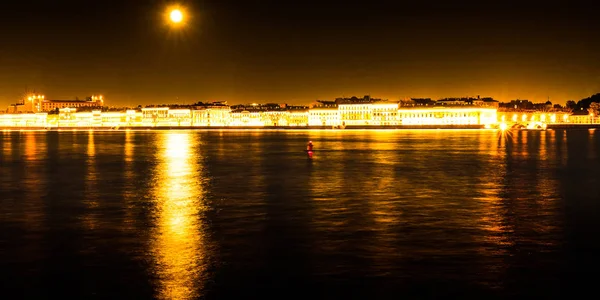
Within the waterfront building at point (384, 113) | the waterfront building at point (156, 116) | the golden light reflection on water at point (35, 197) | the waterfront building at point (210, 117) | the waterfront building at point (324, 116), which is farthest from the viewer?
the waterfront building at point (156, 116)

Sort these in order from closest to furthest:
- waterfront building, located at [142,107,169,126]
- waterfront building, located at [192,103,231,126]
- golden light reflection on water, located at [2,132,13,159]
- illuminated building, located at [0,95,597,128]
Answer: golden light reflection on water, located at [2,132,13,159]
illuminated building, located at [0,95,597,128]
waterfront building, located at [192,103,231,126]
waterfront building, located at [142,107,169,126]

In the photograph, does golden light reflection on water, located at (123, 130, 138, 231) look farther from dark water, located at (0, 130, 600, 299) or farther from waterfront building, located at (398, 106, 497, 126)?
waterfront building, located at (398, 106, 497, 126)

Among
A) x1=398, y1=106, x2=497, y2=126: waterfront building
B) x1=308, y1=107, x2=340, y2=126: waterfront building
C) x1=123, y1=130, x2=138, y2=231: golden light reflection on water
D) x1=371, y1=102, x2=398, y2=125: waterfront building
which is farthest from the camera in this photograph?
x1=308, y1=107, x2=340, y2=126: waterfront building

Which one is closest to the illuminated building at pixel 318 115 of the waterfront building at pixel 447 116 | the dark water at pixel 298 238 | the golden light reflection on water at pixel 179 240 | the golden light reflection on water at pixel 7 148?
the waterfront building at pixel 447 116

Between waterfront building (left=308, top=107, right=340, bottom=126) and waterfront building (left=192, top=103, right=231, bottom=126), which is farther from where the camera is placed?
waterfront building (left=192, top=103, right=231, bottom=126)

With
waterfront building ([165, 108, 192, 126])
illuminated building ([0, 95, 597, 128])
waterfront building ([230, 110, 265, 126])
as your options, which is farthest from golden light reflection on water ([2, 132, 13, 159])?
waterfront building ([230, 110, 265, 126])

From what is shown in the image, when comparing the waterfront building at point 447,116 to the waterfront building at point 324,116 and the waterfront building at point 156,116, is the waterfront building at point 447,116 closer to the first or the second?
the waterfront building at point 324,116

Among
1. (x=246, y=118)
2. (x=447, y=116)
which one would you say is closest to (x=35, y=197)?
(x=447, y=116)

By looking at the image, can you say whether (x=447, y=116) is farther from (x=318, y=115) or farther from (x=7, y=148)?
(x=7, y=148)

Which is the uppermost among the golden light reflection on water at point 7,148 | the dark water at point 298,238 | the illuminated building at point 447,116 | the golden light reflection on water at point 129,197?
the illuminated building at point 447,116

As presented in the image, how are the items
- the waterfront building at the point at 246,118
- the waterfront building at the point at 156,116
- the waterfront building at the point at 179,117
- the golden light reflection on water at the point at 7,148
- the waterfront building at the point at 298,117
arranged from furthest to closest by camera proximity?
the waterfront building at the point at 156,116 → the waterfront building at the point at 246,118 → the waterfront building at the point at 179,117 → the waterfront building at the point at 298,117 → the golden light reflection on water at the point at 7,148

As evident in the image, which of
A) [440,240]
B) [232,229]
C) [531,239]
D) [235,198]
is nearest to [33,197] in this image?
[235,198]

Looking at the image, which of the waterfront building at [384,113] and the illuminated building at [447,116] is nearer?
the illuminated building at [447,116]

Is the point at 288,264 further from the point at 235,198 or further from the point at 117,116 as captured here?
the point at 117,116
